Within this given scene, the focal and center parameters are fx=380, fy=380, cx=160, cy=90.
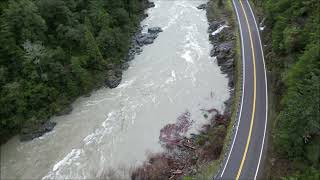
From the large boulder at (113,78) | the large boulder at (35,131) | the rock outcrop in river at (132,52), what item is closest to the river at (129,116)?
the large boulder at (35,131)

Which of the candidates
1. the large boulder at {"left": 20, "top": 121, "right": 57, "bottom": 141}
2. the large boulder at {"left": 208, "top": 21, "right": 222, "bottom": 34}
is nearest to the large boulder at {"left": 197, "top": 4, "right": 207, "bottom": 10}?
the large boulder at {"left": 208, "top": 21, "right": 222, "bottom": 34}

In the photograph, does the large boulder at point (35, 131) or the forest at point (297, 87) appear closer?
the forest at point (297, 87)

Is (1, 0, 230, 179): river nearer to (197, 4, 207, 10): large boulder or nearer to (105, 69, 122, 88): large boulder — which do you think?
(105, 69, 122, 88): large boulder

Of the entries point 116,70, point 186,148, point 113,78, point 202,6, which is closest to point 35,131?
point 113,78

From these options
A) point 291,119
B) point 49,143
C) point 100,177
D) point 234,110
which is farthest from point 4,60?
point 291,119

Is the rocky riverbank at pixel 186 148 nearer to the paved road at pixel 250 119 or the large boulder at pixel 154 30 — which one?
the paved road at pixel 250 119

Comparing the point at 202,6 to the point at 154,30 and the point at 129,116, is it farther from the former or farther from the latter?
the point at 129,116
